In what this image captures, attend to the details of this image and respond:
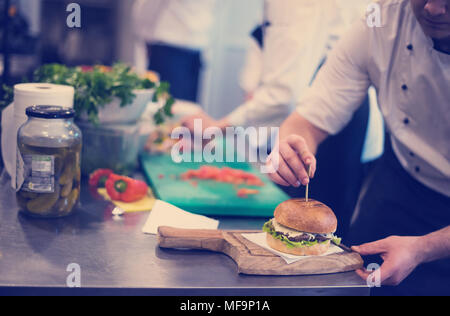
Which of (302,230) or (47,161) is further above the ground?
(47,161)

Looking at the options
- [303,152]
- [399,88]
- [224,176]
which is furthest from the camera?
[224,176]

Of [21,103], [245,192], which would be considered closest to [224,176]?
[245,192]

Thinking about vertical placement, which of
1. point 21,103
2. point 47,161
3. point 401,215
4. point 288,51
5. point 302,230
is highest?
point 288,51

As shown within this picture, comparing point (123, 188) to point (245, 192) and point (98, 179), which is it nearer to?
point (98, 179)

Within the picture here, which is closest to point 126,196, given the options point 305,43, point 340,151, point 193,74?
point 340,151

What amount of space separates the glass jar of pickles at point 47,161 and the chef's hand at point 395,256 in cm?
73

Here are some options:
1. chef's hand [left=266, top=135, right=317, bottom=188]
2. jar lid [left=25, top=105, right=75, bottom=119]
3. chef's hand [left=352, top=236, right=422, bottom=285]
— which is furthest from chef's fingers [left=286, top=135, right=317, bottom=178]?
jar lid [left=25, top=105, right=75, bottom=119]

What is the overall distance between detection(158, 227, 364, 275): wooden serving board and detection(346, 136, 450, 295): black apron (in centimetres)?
36

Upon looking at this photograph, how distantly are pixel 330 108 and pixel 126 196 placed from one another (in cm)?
72

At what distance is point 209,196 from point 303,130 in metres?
0.39

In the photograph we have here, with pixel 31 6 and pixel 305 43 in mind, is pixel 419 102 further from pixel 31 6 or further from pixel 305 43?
pixel 31 6

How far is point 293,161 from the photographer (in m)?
1.42

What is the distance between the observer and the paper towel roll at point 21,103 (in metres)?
1.46

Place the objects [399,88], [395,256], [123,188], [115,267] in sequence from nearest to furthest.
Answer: [115,267]
[395,256]
[123,188]
[399,88]
